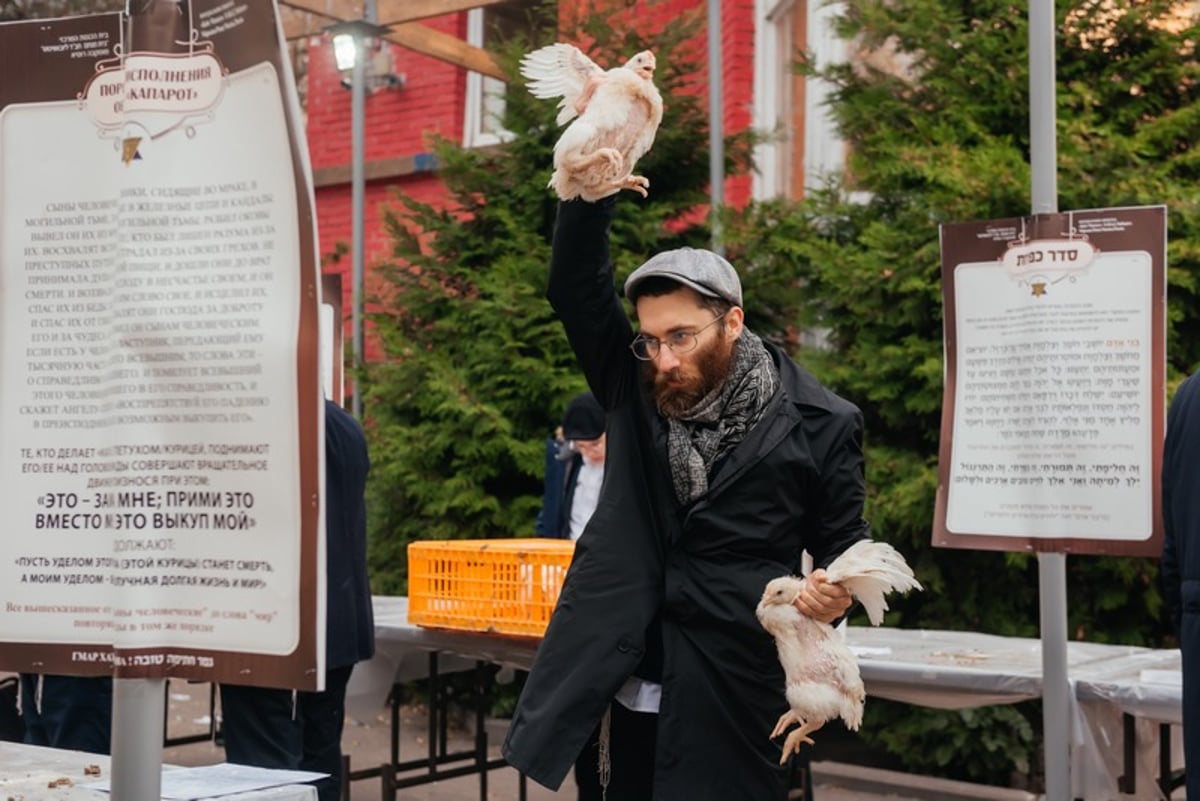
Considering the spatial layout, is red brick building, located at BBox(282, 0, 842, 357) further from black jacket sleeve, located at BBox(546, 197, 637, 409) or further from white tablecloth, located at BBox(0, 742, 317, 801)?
white tablecloth, located at BBox(0, 742, 317, 801)

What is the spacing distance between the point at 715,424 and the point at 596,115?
0.70 metres

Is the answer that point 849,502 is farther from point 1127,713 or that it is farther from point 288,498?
point 1127,713

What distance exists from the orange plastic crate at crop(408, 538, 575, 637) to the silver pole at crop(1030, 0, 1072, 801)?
1.60 metres

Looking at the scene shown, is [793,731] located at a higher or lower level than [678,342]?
lower

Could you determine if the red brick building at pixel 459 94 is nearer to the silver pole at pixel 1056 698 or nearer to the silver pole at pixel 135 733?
the silver pole at pixel 1056 698

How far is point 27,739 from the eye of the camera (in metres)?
5.04

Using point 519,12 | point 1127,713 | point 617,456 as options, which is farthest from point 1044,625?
point 519,12

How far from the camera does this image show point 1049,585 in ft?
14.8

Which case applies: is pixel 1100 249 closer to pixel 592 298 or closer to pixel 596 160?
pixel 592 298

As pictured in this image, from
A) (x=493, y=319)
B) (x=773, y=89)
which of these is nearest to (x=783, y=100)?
(x=773, y=89)

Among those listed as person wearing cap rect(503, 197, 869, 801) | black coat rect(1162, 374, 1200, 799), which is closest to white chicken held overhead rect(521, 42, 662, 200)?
person wearing cap rect(503, 197, 869, 801)

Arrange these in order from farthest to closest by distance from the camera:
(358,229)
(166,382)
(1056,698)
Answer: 1. (358,229)
2. (1056,698)
3. (166,382)

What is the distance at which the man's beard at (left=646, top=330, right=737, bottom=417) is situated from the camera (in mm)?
3098

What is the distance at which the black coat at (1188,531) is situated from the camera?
133 inches
